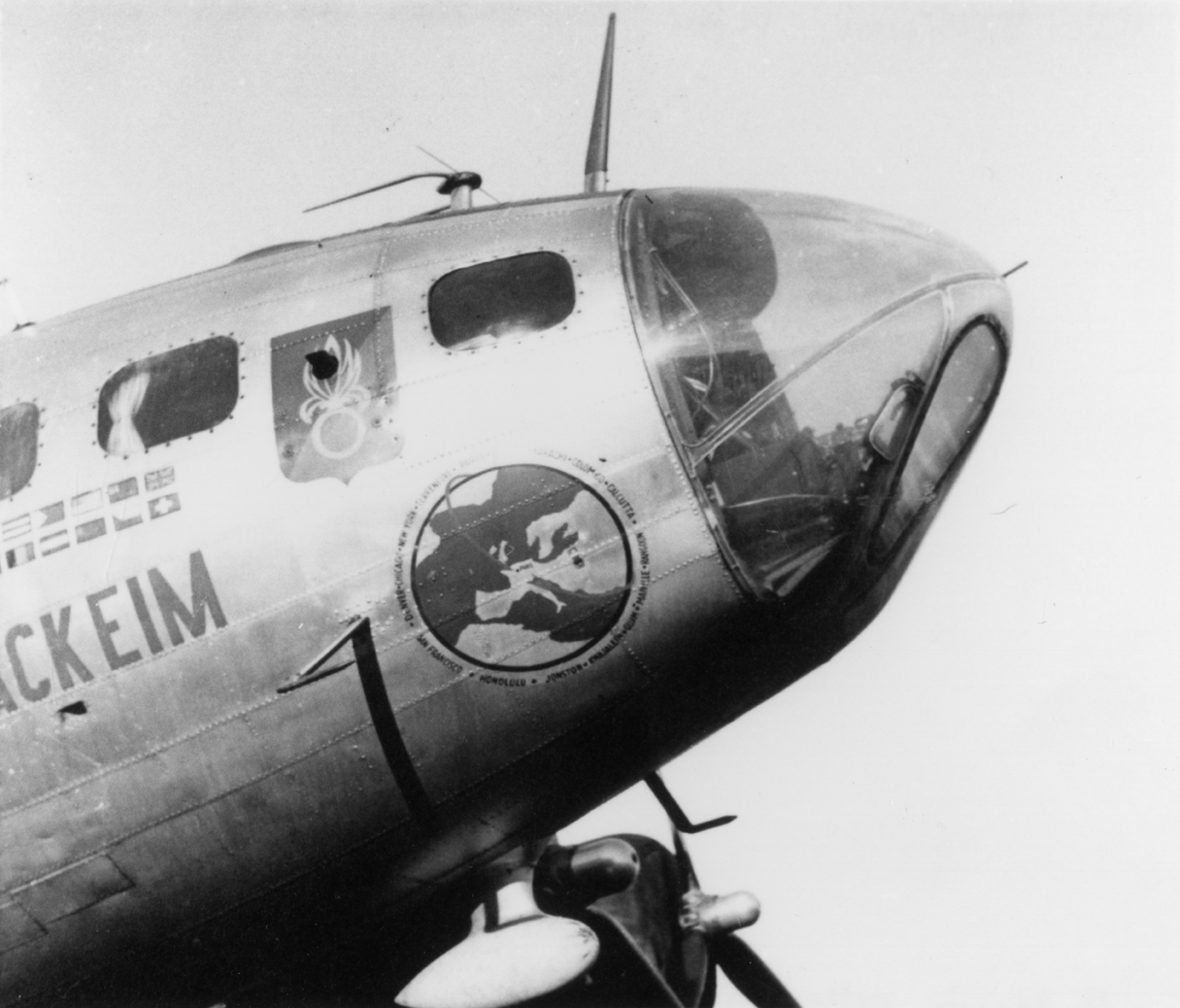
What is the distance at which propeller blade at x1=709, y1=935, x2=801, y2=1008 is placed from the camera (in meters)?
9.82

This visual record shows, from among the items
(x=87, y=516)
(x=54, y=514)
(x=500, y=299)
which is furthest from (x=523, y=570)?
(x=54, y=514)

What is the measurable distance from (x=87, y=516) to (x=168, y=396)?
910 mm

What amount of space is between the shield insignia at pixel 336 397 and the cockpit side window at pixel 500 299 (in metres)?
0.38

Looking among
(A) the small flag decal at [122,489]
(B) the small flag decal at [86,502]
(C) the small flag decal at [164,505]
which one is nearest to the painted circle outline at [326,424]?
(C) the small flag decal at [164,505]

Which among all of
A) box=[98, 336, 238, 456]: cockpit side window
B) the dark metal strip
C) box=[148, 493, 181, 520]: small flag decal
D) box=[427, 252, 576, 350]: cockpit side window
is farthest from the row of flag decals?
box=[427, 252, 576, 350]: cockpit side window

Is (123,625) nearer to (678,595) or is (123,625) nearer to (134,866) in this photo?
(134,866)

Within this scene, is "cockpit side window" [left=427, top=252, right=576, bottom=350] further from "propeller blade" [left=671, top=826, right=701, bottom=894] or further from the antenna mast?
"propeller blade" [left=671, top=826, right=701, bottom=894]

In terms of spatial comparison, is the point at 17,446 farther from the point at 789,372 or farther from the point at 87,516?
the point at 789,372

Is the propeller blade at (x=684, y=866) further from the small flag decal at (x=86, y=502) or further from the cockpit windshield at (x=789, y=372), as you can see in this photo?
the small flag decal at (x=86, y=502)

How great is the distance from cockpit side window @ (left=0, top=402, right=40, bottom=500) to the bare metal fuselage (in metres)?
0.17

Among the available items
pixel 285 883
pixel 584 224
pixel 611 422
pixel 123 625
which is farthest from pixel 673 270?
pixel 285 883

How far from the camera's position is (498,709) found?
6211mm

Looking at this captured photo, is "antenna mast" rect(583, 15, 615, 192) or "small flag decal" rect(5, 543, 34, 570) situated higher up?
"antenna mast" rect(583, 15, 615, 192)

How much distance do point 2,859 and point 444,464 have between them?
371cm
